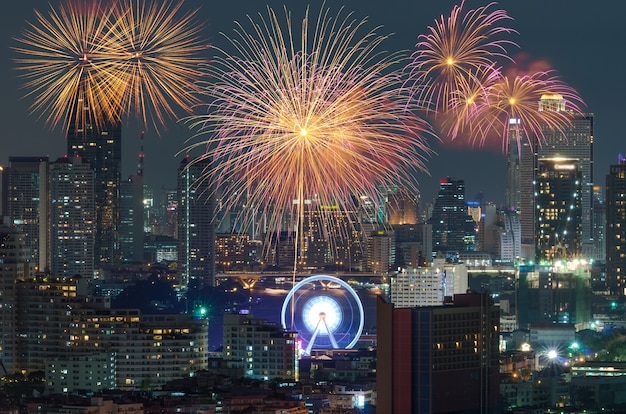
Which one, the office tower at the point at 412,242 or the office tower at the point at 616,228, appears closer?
the office tower at the point at 616,228

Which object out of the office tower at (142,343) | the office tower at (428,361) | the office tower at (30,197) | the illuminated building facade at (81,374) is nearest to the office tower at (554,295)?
the office tower at (30,197)

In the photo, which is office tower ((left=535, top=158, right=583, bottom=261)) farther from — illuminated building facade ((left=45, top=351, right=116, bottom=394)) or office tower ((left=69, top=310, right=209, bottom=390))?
illuminated building facade ((left=45, top=351, right=116, bottom=394))

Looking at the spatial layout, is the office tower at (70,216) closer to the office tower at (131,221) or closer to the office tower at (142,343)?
the office tower at (131,221)

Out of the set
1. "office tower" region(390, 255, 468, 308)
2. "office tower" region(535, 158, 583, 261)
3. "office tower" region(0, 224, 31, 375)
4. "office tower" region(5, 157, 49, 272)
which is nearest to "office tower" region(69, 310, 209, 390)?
"office tower" region(0, 224, 31, 375)

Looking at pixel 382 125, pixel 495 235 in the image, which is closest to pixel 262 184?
pixel 382 125

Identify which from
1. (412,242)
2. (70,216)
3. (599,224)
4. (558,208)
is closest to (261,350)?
(70,216)

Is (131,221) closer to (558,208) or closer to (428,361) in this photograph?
(558,208)
